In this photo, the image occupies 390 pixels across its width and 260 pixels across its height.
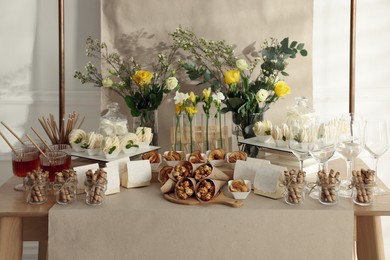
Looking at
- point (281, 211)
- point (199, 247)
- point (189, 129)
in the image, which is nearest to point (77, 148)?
point (189, 129)

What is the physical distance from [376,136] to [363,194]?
8.5 inches

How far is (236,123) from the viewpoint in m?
2.00

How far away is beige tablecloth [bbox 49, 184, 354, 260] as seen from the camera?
4.67ft

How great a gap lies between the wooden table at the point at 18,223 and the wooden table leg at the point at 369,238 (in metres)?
0.86

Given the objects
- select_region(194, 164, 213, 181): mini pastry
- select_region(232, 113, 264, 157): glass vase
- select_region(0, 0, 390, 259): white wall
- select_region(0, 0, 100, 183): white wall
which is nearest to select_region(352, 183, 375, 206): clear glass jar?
select_region(194, 164, 213, 181): mini pastry

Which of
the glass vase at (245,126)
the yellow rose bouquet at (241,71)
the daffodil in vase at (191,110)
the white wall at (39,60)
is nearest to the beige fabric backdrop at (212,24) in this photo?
the yellow rose bouquet at (241,71)

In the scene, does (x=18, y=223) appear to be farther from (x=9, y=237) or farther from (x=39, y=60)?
(x=39, y=60)

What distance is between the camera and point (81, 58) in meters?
2.42

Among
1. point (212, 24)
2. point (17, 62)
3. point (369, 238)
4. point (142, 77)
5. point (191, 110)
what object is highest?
point (212, 24)

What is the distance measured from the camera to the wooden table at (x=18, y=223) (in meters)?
1.45

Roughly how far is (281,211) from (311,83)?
40.6 inches

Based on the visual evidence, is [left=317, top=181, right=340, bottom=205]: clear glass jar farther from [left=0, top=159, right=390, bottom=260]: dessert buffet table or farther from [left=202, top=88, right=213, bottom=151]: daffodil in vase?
[left=202, top=88, right=213, bottom=151]: daffodil in vase

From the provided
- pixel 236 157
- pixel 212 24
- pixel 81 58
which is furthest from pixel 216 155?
pixel 81 58

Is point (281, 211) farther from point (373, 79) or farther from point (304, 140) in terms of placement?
point (373, 79)
